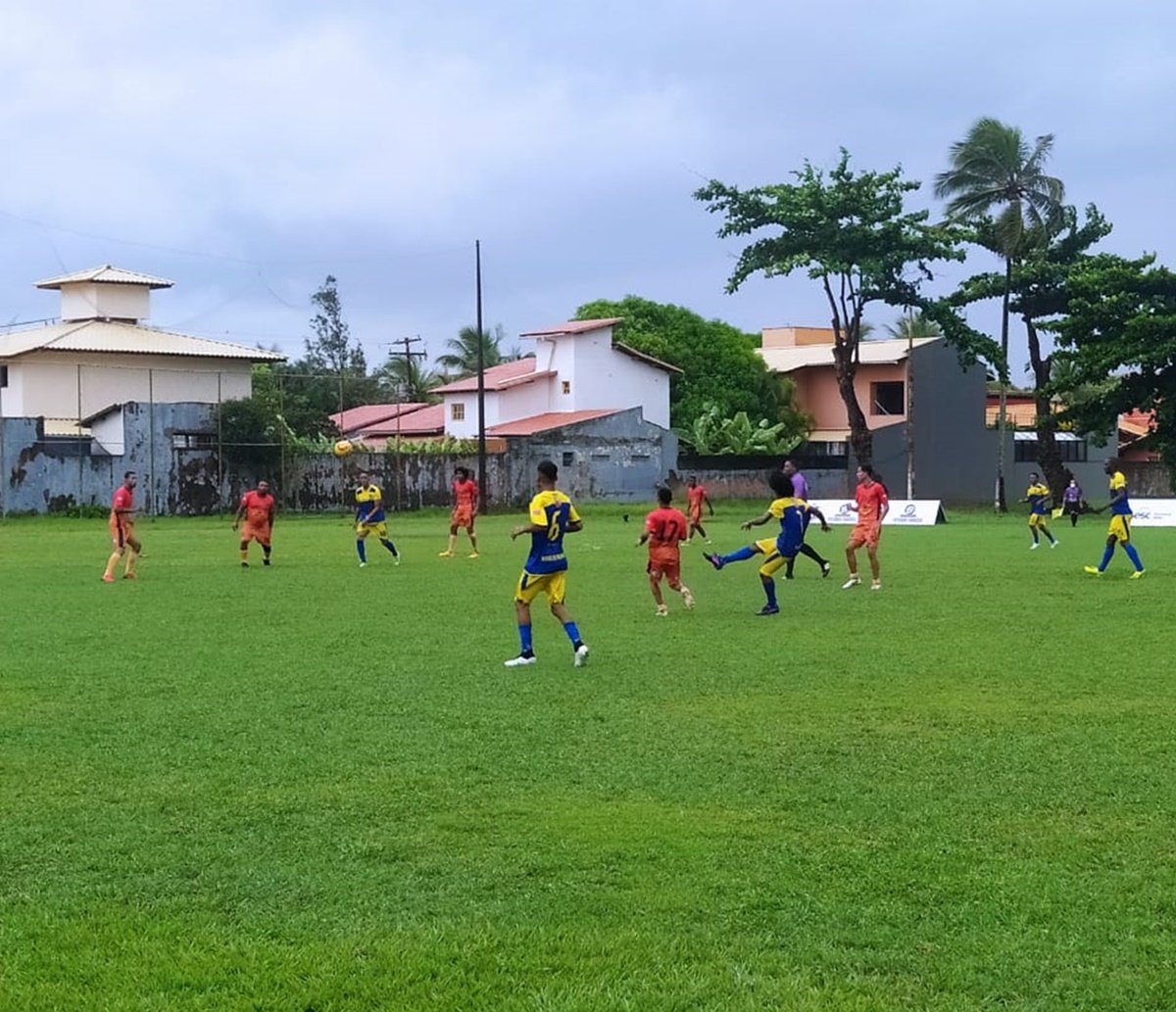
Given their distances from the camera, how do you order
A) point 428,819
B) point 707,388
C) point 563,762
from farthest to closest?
point 707,388, point 563,762, point 428,819

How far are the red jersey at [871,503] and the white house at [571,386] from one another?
144ft

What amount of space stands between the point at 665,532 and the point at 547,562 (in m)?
4.60

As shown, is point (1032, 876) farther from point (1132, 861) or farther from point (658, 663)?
point (658, 663)

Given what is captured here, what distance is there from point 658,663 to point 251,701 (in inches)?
152

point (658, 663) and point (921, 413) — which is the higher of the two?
point (921, 413)

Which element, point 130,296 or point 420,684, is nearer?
point 420,684

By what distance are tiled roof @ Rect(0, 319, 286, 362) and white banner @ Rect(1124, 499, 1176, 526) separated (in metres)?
35.4

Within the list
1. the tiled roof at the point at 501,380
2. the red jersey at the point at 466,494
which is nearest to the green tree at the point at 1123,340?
the tiled roof at the point at 501,380

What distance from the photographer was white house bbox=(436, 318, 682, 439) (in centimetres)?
6644

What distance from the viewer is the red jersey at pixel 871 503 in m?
21.5

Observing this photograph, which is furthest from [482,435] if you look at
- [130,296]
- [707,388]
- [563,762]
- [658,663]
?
[563,762]

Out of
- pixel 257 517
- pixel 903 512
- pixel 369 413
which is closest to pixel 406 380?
pixel 369 413

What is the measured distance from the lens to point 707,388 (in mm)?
69062

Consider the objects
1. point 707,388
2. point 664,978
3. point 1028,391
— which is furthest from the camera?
point 1028,391
